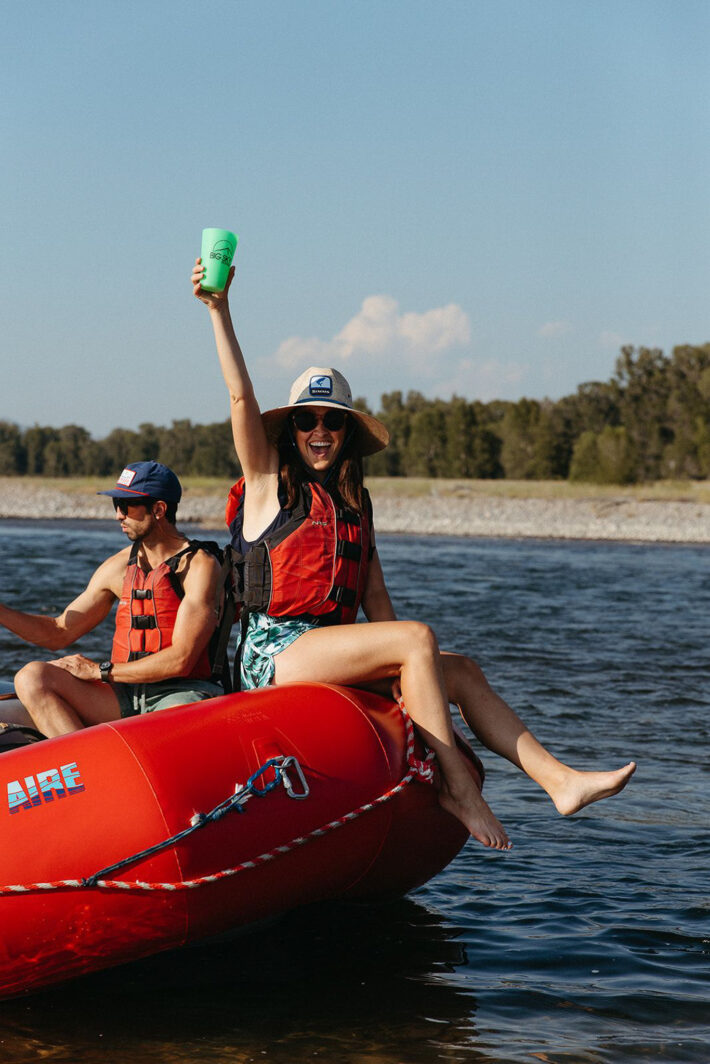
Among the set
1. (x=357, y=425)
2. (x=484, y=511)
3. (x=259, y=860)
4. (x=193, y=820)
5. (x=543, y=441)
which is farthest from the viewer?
(x=543, y=441)

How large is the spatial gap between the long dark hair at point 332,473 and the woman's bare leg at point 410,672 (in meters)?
0.44

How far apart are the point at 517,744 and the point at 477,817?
0.26m

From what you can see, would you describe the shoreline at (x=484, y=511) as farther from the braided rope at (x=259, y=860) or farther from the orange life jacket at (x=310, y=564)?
the braided rope at (x=259, y=860)

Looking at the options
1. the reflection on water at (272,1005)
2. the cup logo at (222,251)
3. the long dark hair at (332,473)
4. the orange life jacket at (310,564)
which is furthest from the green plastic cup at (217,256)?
the reflection on water at (272,1005)

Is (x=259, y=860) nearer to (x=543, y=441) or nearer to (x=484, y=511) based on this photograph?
(x=484, y=511)

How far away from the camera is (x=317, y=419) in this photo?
4.02m

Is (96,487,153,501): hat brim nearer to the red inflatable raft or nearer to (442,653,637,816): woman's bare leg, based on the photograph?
the red inflatable raft

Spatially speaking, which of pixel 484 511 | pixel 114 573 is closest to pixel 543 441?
pixel 484 511

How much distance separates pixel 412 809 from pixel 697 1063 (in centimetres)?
109

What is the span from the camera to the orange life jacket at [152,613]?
434 cm

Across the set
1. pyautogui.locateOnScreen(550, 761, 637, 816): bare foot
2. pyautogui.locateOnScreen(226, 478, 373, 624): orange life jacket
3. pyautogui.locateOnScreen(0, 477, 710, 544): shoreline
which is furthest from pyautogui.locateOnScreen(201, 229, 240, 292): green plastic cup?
pyautogui.locateOnScreen(0, 477, 710, 544): shoreline

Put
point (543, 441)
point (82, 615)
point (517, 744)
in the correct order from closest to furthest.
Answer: point (517, 744), point (82, 615), point (543, 441)

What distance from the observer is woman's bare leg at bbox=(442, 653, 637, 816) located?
3779mm

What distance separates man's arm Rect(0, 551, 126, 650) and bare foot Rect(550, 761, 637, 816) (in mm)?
1789
